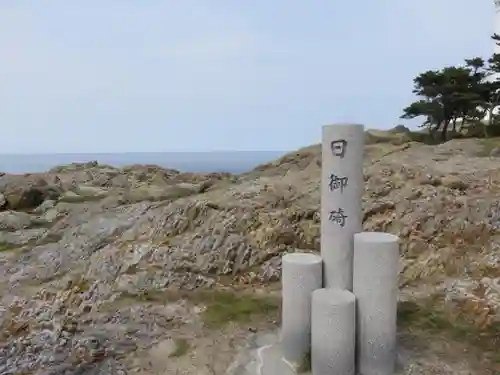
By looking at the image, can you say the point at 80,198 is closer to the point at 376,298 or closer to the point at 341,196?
the point at 341,196

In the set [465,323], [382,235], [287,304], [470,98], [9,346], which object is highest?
[470,98]

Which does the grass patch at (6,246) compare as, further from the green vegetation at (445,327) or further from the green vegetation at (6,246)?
the green vegetation at (445,327)

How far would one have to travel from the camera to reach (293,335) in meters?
6.39

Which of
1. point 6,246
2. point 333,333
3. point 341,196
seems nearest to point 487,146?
point 341,196

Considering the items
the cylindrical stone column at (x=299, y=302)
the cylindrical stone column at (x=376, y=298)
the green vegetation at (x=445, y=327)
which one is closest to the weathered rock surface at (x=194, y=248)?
the green vegetation at (x=445, y=327)

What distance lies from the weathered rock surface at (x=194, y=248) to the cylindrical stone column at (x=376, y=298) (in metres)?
2.10

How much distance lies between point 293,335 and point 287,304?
1.38ft

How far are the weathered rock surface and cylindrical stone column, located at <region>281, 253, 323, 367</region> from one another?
2288mm

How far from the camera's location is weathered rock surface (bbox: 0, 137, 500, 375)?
7.56 meters

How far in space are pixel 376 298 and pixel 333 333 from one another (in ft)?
2.32

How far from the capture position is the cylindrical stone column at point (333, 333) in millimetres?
5766

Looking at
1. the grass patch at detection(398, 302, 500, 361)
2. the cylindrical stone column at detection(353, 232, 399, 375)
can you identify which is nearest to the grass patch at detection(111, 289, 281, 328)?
the grass patch at detection(398, 302, 500, 361)

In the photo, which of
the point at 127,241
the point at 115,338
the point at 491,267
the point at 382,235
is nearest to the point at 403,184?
the point at 491,267

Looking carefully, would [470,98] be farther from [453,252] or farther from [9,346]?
[9,346]
